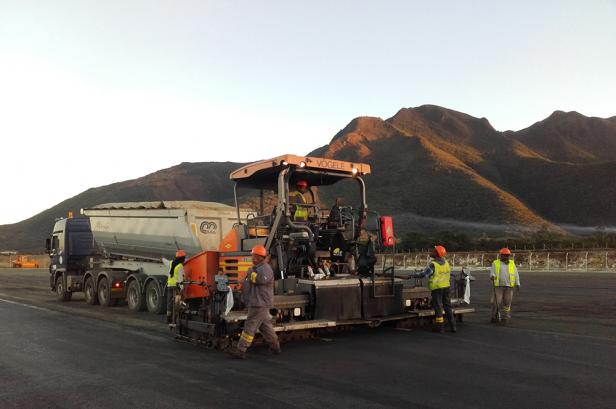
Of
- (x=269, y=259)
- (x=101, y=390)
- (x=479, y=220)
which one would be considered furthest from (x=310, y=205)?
(x=479, y=220)

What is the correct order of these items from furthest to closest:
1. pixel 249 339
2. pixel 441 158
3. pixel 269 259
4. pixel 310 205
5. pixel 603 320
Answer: pixel 441 158 → pixel 603 320 → pixel 310 205 → pixel 269 259 → pixel 249 339

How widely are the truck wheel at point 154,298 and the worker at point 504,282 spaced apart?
326 inches

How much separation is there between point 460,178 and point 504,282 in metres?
68.3

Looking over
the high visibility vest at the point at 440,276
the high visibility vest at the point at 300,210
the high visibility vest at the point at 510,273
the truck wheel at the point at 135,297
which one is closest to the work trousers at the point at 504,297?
the high visibility vest at the point at 510,273

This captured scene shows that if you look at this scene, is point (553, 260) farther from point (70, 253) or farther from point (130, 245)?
point (70, 253)

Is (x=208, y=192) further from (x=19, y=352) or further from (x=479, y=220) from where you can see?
(x=19, y=352)

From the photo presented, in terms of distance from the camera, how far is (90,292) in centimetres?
1741

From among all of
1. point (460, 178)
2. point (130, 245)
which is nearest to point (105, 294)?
point (130, 245)

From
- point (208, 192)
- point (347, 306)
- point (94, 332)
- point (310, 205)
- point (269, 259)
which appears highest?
point (208, 192)

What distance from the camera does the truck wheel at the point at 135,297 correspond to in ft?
49.3

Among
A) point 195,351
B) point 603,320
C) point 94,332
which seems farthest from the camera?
point 603,320

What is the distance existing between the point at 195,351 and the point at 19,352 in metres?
2.89

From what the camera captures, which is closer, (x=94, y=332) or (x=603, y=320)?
(x=94, y=332)

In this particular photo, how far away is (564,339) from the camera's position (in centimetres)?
948
